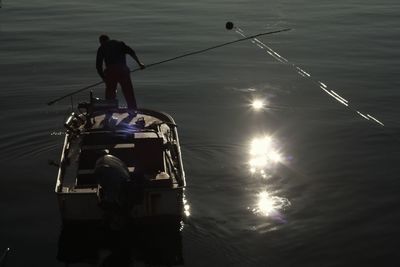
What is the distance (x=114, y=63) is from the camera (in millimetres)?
20094

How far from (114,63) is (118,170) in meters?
6.93

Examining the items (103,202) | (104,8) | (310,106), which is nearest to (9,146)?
(103,202)

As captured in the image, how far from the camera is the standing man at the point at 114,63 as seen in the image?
19.9m

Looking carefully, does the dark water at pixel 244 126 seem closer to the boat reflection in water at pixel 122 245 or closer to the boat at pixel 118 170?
the boat reflection in water at pixel 122 245

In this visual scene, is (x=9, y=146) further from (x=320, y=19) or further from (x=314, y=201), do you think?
(x=320, y=19)

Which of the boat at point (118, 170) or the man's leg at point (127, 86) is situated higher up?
the man's leg at point (127, 86)

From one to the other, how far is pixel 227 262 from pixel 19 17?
3972 cm

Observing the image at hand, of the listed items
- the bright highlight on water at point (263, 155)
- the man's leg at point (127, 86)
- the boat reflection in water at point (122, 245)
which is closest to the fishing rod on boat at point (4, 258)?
the boat reflection in water at point (122, 245)

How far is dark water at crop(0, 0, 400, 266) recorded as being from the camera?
16047mm

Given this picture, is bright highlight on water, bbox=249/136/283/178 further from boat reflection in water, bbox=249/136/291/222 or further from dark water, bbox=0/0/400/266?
dark water, bbox=0/0/400/266

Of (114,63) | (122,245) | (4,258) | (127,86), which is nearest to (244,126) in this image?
(127,86)

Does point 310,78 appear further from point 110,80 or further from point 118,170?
point 118,170

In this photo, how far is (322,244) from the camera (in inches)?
619

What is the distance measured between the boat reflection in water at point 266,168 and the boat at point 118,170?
3.03 m
